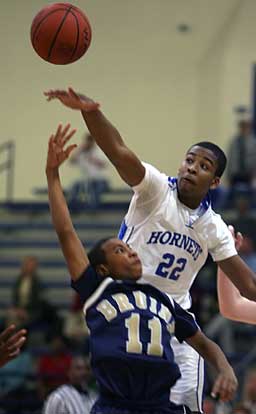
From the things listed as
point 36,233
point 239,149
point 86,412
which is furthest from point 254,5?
point 86,412

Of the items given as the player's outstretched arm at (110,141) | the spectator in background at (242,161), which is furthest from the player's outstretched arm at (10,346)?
the spectator in background at (242,161)

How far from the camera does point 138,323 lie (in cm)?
450

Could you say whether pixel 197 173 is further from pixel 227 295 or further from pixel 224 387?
pixel 224 387

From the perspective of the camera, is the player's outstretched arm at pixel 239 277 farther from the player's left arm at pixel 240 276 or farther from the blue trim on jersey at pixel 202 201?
the blue trim on jersey at pixel 202 201

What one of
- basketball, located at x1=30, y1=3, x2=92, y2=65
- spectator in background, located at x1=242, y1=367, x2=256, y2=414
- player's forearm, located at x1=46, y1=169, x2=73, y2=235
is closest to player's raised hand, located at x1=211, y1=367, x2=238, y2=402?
player's forearm, located at x1=46, y1=169, x2=73, y2=235

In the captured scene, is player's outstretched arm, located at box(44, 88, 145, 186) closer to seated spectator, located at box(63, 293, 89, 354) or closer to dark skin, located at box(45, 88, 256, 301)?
dark skin, located at box(45, 88, 256, 301)

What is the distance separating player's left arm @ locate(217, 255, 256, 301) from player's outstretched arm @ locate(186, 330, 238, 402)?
3.61 ft

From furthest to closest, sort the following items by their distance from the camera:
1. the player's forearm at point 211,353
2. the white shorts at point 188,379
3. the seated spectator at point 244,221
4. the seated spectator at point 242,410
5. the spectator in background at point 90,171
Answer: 1. the spectator in background at point 90,171
2. the seated spectator at point 244,221
3. the seated spectator at point 242,410
4. the white shorts at point 188,379
5. the player's forearm at point 211,353

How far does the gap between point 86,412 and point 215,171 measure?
13.6 feet

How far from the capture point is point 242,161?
1539cm

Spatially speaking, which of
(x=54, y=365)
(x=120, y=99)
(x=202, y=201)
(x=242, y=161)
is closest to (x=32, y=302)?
(x=54, y=365)

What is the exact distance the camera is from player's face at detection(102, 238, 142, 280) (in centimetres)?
457

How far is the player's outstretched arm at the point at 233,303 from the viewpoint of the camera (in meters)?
5.89

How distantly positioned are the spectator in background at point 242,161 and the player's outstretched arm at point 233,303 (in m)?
9.12
